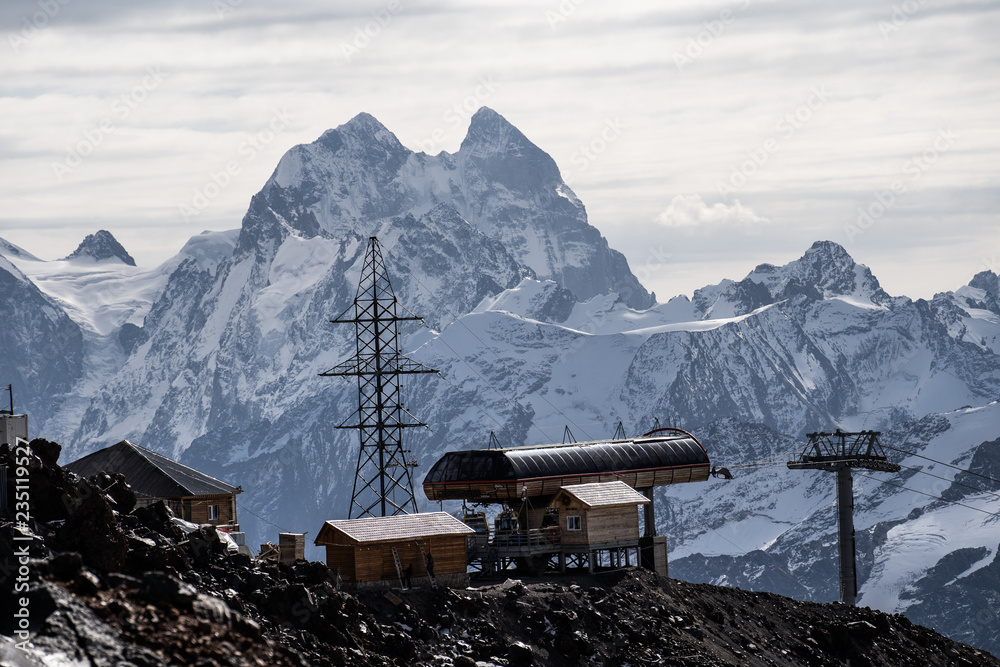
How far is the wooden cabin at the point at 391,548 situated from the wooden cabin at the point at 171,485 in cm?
872

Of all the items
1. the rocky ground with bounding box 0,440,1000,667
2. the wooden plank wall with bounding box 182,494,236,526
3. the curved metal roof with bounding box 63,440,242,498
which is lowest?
the rocky ground with bounding box 0,440,1000,667

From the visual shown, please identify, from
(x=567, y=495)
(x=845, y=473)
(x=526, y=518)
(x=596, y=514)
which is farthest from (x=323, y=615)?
(x=845, y=473)

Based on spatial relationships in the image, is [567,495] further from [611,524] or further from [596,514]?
[611,524]

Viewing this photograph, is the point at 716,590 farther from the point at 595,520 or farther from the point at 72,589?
the point at 72,589

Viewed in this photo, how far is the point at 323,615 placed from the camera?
151 ft

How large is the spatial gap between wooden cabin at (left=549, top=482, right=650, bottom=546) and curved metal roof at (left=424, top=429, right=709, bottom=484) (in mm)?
5394

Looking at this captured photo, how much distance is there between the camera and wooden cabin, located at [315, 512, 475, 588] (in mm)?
55938

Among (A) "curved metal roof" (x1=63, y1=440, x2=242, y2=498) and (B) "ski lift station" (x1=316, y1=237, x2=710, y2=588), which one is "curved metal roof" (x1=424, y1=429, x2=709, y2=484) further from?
(A) "curved metal roof" (x1=63, y1=440, x2=242, y2=498)

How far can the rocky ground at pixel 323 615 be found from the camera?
31359 millimetres

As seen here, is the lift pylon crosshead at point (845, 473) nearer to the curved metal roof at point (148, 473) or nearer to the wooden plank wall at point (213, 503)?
the wooden plank wall at point (213, 503)

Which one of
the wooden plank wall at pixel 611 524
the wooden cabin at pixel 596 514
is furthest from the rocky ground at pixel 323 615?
the wooden cabin at pixel 596 514

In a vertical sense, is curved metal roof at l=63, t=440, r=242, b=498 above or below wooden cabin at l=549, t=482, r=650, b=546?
above

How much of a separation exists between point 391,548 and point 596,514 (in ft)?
45.0

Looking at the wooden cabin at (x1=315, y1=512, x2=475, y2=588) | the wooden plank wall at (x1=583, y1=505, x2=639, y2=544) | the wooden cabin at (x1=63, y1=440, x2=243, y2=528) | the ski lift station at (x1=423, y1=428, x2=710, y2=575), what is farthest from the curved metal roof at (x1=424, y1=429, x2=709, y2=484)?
the wooden cabin at (x1=315, y1=512, x2=475, y2=588)
